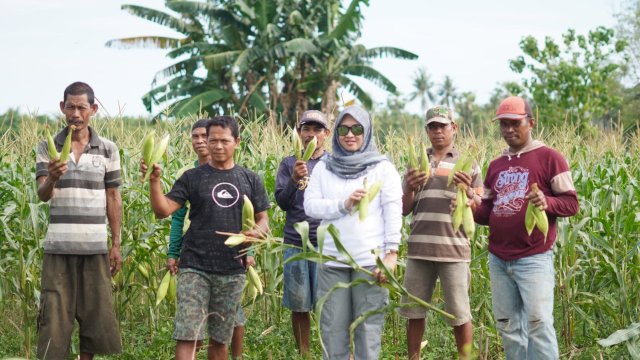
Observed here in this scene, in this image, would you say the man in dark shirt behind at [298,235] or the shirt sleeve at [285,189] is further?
the man in dark shirt behind at [298,235]

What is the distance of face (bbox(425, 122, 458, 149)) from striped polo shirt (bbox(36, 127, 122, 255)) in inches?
74.6

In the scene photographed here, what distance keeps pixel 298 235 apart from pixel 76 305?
1365 millimetres

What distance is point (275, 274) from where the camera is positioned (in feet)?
16.4

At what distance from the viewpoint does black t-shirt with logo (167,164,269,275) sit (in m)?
3.76

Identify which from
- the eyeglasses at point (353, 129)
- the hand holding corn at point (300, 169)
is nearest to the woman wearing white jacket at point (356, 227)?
the eyeglasses at point (353, 129)

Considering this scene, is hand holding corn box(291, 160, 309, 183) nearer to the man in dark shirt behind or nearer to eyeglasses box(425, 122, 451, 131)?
the man in dark shirt behind

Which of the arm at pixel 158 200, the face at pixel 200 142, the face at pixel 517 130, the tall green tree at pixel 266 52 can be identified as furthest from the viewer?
the tall green tree at pixel 266 52

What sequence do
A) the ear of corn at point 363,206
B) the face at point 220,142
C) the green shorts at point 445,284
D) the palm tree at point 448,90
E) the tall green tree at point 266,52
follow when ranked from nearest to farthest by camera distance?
the ear of corn at point 363,206, the face at point 220,142, the green shorts at point 445,284, the tall green tree at point 266,52, the palm tree at point 448,90

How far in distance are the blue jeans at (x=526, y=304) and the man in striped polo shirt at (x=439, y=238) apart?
0.37 metres

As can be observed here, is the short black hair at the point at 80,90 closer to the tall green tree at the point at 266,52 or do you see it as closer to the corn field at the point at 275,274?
the corn field at the point at 275,274

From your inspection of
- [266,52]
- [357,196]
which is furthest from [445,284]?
[266,52]

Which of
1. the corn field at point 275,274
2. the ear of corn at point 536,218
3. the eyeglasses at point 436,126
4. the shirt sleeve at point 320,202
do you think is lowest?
the corn field at point 275,274

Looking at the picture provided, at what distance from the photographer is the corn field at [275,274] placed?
4711 millimetres

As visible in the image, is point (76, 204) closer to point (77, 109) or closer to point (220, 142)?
point (77, 109)
